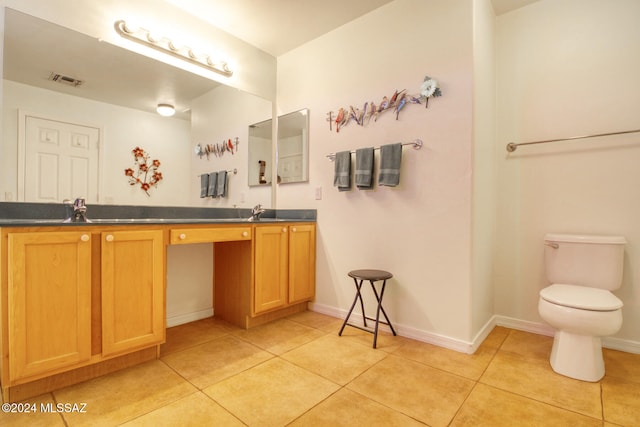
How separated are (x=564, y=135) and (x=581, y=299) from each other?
3.99ft

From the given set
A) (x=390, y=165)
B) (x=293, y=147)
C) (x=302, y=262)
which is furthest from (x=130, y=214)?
(x=390, y=165)

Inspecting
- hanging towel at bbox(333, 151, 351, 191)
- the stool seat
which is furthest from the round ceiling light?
the stool seat

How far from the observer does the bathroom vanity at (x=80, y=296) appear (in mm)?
1307

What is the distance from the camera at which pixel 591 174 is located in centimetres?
208

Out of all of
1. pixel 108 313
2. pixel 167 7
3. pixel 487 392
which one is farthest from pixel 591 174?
pixel 167 7

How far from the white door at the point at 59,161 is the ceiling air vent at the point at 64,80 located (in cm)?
26

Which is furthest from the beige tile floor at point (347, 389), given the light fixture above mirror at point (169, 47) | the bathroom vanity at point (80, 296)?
the light fixture above mirror at point (169, 47)

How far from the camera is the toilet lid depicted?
1551 millimetres

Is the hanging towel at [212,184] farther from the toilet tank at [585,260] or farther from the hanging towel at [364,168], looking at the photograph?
the toilet tank at [585,260]

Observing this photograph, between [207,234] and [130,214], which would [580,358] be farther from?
[130,214]

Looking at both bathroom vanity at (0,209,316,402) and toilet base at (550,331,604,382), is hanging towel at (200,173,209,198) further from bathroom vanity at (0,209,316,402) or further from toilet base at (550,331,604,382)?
toilet base at (550,331,604,382)

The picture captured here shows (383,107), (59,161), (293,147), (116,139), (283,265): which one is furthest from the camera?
(293,147)

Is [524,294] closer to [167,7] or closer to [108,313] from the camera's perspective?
[108,313]

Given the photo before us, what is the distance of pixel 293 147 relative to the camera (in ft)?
9.53
